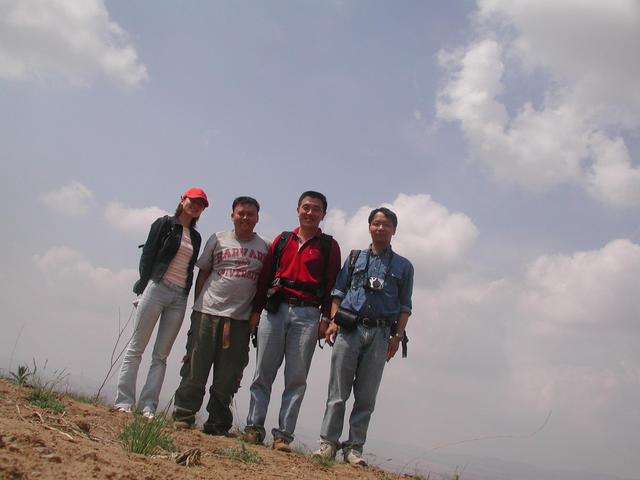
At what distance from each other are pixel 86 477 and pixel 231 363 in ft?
10.0

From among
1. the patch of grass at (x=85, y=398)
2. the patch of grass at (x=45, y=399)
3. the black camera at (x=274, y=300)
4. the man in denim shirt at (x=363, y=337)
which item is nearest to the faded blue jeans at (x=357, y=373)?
the man in denim shirt at (x=363, y=337)

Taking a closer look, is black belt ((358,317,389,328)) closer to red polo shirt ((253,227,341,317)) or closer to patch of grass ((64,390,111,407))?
red polo shirt ((253,227,341,317))

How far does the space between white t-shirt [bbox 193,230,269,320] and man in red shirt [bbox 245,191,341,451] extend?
121mm

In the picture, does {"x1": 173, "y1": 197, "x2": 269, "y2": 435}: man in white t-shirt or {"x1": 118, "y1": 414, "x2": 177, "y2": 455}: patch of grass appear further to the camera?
{"x1": 173, "y1": 197, "x2": 269, "y2": 435}: man in white t-shirt

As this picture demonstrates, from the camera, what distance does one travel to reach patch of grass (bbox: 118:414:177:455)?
3006mm

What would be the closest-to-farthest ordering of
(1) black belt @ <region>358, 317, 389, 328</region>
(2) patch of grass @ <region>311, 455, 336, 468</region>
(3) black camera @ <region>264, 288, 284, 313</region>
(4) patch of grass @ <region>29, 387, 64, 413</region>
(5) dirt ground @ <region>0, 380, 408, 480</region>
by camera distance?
(5) dirt ground @ <region>0, 380, 408, 480</region>
(2) patch of grass @ <region>311, 455, 336, 468</region>
(4) patch of grass @ <region>29, 387, 64, 413</region>
(1) black belt @ <region>358, 317, 389, 328</region>
(3) black camera @ <region>264, 288, 284, 313</region>

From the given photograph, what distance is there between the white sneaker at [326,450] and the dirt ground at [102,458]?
13 cm

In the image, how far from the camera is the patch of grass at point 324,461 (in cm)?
413

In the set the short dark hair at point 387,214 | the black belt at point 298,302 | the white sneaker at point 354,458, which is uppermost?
the short dark hair at point 387,214

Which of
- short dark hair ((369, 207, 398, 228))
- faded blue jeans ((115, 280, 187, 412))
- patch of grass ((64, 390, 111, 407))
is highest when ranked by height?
short dark hair ((369, 207, 398, 228))

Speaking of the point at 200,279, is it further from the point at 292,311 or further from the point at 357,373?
the point at 357,373

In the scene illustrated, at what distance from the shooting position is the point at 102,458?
249cm

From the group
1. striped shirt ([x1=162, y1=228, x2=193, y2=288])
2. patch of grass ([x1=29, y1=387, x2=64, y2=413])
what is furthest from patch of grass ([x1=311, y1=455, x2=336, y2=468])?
striped shirt ([x1=162, y1=228, x2=193, y2=288])

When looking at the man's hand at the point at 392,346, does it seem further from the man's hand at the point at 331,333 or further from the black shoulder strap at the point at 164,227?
the black shoulder strap at the point at 164,227
